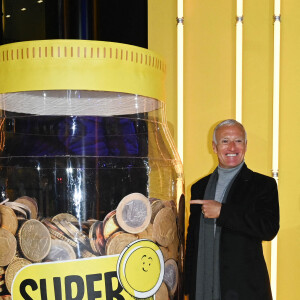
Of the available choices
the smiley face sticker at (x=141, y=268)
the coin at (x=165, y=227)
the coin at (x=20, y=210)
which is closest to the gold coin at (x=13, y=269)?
the coin at (x=20, y=210)

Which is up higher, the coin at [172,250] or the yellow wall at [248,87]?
the yellow wall at [248,87]

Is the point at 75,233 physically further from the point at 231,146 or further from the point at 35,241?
the point at 231,146

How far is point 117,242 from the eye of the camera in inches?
45.4

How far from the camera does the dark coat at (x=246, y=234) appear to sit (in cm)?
176

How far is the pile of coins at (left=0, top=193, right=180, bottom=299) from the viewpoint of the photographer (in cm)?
112

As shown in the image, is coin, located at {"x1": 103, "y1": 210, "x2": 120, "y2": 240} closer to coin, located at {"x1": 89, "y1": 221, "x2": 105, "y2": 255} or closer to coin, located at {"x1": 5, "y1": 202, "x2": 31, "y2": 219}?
coin, located at {"x1": 89, "y1": 221, "x2": 105, "y2": 255}

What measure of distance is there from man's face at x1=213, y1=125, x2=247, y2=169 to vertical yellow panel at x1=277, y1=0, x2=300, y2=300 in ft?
2.14

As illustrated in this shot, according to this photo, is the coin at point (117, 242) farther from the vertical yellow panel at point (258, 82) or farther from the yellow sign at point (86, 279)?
the vertical yellow panel at point (258, 82)

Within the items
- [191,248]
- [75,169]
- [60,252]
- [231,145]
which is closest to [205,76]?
[231,145]

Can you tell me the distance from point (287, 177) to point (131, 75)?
159 centimetres

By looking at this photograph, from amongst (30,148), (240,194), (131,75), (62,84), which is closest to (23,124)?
(30,148)

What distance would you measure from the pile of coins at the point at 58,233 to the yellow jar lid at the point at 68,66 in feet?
0.94

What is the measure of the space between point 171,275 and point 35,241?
15.6 inches

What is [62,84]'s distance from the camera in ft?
3.76
